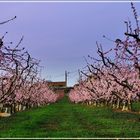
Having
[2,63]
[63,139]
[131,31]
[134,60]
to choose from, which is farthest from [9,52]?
[134,60]

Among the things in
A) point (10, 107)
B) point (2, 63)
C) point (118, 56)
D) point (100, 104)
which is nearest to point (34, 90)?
point (100, 104)

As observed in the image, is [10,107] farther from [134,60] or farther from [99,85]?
[134,60]

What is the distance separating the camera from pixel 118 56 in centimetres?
2547

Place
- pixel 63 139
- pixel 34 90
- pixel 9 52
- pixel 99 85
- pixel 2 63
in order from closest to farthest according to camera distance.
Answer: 1. pixel 9 52
2. pixel 2 63
3. pixel 63 139
4. pixel 99 85
5. pixel 34 90

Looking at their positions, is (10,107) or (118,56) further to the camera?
(10,107)

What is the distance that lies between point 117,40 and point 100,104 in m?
55.6

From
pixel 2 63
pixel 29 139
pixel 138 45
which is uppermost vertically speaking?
pixel 138 45

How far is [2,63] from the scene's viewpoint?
17578 millimetres

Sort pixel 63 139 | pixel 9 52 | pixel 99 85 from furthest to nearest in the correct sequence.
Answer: pixel 99 85 < pixel 63 139 < pixel 9 52

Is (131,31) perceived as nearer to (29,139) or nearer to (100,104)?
(29,139)

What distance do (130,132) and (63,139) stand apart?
5078mm

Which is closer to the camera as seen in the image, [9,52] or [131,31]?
[9,52]

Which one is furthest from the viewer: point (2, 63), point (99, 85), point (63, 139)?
point (99, 85)

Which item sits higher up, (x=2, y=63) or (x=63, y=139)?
(x=2, y=63)
